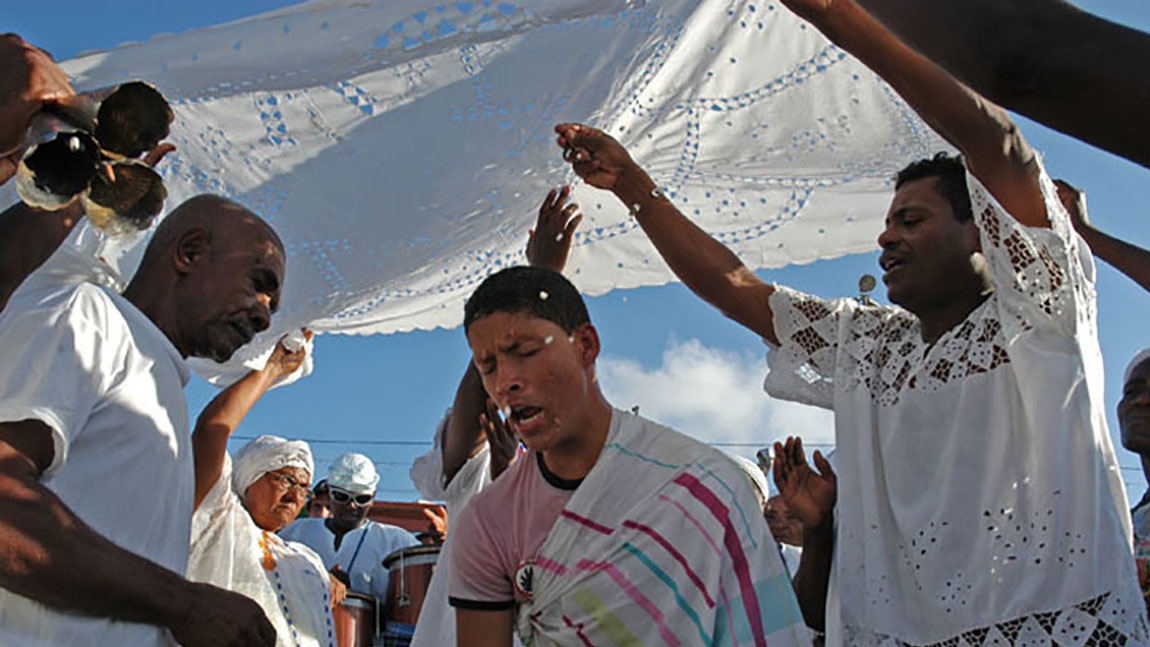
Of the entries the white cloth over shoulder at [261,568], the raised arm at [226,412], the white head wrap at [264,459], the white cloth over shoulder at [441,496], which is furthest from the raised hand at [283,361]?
the white head wrap at [264,459]

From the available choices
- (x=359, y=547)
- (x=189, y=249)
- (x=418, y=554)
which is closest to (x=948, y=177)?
(x=189, y=249)

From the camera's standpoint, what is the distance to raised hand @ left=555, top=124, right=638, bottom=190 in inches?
125

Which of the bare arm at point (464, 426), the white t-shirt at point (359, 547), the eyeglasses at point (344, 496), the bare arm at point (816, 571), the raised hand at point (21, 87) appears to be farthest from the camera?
the eyeglasses at point (344, 496)

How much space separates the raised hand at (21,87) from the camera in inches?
88.7

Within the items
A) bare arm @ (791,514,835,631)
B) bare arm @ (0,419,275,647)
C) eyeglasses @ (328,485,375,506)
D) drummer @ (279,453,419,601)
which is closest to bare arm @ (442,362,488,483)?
bare arm @ (791,514,835,631)

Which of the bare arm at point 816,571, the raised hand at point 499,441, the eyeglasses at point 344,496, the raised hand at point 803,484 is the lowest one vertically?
the bare arm at point 816,571

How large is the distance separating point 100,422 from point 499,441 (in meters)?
1.66

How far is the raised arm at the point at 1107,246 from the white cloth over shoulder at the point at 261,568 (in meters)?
2.94

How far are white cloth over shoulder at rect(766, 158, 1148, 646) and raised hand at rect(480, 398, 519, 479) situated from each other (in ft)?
4.25

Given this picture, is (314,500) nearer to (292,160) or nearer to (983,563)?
(292,160)

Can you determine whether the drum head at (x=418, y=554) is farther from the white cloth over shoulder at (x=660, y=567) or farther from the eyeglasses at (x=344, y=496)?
the white cloth over shoulder at (x=660, y=567)

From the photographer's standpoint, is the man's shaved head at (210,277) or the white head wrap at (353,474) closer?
the man's shaved head at (210,277)

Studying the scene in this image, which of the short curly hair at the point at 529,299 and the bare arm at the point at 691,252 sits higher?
the bare arm at the point at 691,252

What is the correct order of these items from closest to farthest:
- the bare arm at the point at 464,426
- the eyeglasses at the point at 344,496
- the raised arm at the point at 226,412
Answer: the raised arm at the point at 226,412
the bare arm at the point at 464,426
the eyeglasses at the point at 344,496
